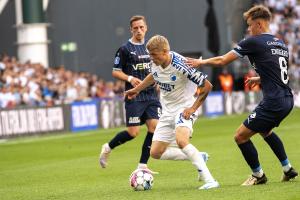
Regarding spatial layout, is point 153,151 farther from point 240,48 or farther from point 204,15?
point 204,15

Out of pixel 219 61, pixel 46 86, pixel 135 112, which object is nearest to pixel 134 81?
pixel 135 112

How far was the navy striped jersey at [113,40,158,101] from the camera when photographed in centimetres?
1452

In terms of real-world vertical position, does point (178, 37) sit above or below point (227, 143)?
above

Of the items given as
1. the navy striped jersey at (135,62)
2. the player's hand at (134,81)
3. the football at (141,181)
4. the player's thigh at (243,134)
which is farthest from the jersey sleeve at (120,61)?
the player's thigh at (243,134)

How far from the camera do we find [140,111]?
14508 mm

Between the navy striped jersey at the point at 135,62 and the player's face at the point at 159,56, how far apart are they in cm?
308

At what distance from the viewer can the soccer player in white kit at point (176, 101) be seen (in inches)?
441

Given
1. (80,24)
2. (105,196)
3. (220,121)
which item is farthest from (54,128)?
(105,196)

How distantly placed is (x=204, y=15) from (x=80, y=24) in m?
6.26

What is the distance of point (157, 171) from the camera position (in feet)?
48.6

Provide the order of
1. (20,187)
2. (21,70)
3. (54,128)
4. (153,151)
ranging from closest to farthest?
(153,151), (20,187), (54,128), (21,70)

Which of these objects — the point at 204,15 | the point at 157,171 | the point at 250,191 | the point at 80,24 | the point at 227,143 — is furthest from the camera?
the point at 204,15

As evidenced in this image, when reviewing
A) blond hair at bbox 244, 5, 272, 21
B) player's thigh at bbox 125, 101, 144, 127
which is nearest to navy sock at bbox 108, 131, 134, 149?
player's thigh at bbox 125, 101, 144, 127

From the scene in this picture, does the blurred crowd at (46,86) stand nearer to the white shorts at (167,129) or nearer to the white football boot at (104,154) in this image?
the white football boot at (104,154)
